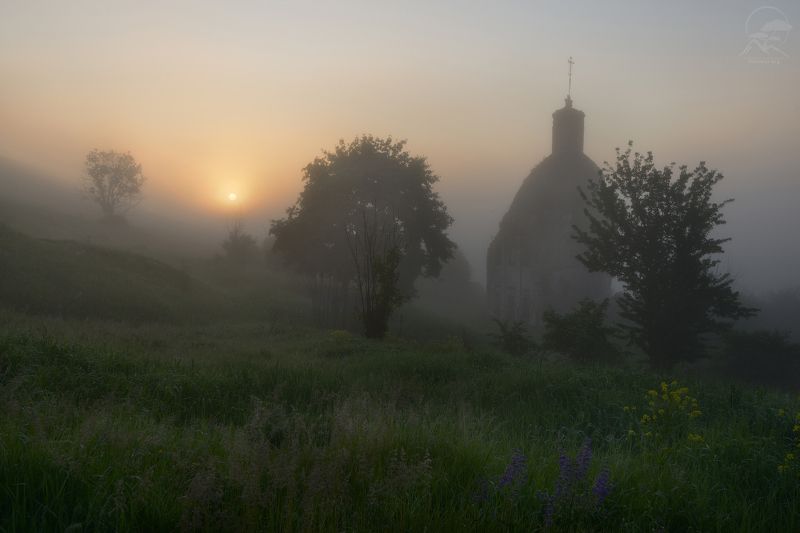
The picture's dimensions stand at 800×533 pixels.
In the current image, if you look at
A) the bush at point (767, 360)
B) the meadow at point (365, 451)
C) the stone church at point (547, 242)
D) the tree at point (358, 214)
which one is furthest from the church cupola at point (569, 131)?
the meadow at point (365, 451)

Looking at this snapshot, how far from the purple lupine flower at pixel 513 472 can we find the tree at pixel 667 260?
1554 cm

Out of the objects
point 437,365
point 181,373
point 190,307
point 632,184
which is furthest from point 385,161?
point 181,373

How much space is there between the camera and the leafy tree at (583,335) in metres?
17.9

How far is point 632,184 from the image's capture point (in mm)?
18797

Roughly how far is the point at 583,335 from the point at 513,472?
50.2 feet

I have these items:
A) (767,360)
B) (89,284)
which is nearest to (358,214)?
(89,284)

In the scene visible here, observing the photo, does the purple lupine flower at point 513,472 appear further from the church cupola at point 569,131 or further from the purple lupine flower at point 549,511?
the church cupola at point 569,131

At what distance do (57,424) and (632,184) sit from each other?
1875 cm

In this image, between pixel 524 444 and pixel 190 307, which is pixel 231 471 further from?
pixel 190 307

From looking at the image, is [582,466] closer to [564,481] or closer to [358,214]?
[564,481]

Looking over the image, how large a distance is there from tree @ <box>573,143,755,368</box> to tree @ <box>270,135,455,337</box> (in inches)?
557

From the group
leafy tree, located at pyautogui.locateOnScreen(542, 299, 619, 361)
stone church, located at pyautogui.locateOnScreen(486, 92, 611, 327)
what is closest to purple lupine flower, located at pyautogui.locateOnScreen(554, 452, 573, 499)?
leafy tree, located at pyautogui.locateOnScreen(542, 299, 619, 361)

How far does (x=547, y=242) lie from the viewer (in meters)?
48.0

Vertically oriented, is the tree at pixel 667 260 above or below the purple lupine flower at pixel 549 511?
above
